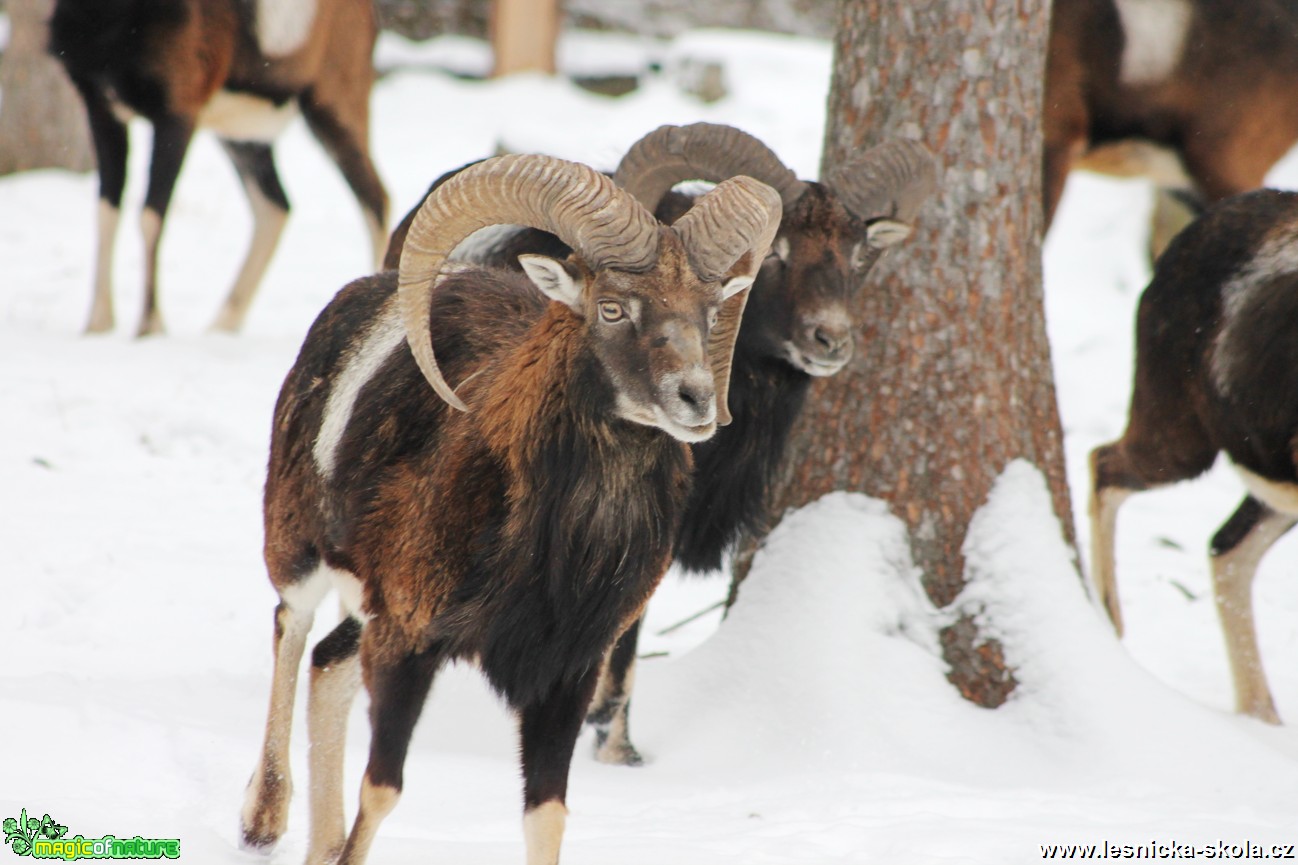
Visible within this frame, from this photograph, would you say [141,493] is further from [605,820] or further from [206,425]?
[605,820]

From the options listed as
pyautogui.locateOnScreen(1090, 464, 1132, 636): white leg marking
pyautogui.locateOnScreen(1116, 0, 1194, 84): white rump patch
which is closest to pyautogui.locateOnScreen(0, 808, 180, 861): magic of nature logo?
pyautogui.locateOnScreen(1090, 464, 1132, 636): white leg marking

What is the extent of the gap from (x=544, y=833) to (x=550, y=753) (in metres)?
0.20

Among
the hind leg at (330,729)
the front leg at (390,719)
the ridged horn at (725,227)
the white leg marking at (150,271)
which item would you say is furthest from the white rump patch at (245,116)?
the front leg at (390,719)

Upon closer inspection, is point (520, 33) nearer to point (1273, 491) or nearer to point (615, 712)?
point (1273, 491)

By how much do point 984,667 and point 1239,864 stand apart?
47.7 inches

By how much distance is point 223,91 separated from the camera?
9.02m

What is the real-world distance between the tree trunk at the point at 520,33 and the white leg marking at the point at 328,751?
12.6 m

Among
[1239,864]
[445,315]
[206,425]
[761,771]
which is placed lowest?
[206,425]

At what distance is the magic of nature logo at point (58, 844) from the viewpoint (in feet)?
12.4

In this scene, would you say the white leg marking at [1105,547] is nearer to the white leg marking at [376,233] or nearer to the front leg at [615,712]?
the front leg at [615,712]

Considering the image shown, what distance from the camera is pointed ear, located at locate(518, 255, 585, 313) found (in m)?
3.64

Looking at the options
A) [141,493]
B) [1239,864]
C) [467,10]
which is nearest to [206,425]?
[141,493]

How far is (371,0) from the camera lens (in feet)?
32.9

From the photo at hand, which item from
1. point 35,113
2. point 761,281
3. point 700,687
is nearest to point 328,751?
point 700,687
